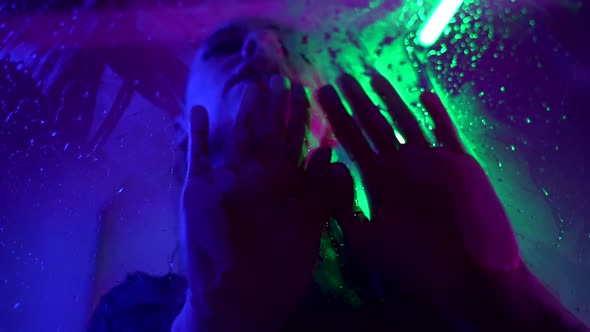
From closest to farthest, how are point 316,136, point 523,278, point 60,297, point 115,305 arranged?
1. point 523,278
2. point 316,136
3. point 115,305
4. point 60,297

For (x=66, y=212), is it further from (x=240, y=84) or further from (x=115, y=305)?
(x=240, y=84)

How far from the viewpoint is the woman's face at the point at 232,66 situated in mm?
561

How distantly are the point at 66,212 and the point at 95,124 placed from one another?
7.8 inches

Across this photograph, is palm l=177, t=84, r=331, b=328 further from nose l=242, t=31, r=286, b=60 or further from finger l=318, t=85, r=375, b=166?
nose l=242, t=31, r=286, b=60

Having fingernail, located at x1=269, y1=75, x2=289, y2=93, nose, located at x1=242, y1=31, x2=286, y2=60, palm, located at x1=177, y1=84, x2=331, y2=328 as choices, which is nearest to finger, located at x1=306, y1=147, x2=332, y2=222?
palm, located at x1=177, y1=84, x2=331, y2=328

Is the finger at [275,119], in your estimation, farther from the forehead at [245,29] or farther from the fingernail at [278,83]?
the forehead at [245,29]

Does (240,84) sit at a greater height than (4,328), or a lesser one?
greater

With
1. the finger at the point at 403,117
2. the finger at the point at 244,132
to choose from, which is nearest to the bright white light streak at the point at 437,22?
the finger at the point at 403,117

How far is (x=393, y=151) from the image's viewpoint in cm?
44

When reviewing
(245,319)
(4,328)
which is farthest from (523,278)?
(4,328)

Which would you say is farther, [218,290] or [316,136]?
[316,136]

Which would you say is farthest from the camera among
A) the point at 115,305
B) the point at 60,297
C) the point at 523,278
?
the point at 60,297

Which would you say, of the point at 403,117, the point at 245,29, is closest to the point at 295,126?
the point at 403,117

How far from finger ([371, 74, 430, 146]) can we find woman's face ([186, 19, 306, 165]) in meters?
0.17
